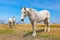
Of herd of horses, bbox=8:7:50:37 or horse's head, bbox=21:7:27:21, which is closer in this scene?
horse's head, bbox=21:7:27:21

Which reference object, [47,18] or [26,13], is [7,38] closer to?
[26,13]

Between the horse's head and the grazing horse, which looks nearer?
the horse's head

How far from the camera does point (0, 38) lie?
Answer: 17.0 meters

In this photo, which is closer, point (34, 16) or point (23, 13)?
point (23, 13)

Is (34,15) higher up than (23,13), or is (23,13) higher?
(23,13)

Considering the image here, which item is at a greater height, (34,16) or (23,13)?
(23,13)

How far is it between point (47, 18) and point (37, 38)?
10.5 ft

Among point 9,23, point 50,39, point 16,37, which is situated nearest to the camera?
point 50,39

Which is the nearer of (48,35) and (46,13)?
(48,35)

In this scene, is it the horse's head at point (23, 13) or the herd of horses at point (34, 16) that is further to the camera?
the herd of horses at point (34, 16)

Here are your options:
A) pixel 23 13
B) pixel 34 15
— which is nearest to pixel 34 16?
pixel 34 15

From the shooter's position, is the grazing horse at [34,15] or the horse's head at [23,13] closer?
the horse's head at [23,13]

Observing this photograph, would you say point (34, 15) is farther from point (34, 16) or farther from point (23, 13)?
point (23, 13)

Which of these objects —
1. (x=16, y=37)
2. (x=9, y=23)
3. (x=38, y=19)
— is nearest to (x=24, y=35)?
(x=16, y=37)
